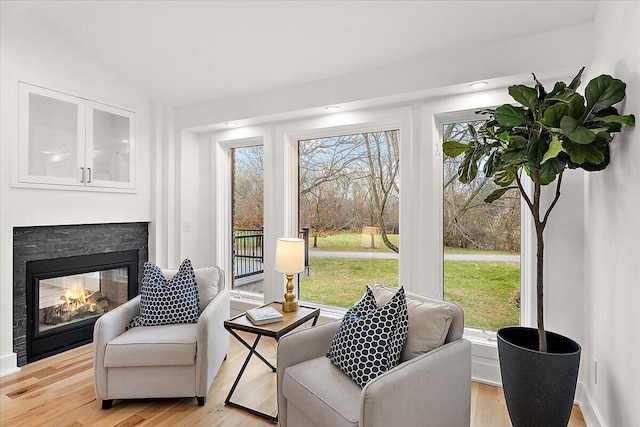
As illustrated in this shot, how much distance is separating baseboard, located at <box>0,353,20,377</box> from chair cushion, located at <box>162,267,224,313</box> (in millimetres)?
1263

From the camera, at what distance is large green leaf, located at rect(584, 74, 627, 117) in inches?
64.7

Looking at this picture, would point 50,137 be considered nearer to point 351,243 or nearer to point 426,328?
point 351,243

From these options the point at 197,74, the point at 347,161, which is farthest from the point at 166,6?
the point at 347,161

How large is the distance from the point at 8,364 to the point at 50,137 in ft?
5.83

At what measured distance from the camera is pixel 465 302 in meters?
2.90

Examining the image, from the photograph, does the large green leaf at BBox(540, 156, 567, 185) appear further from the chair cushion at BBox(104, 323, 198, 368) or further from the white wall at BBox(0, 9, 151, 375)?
the white wall at BBox(0, 9, 151, 375)

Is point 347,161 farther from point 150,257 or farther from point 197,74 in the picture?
point 150,257

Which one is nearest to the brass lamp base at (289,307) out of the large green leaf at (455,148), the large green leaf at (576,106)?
the large green leaf at (455,148)

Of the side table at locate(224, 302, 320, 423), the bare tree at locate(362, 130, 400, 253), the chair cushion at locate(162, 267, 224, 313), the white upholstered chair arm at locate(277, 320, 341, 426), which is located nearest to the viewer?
the white upholstered chair arm at locate(277, 320, 341, 426)

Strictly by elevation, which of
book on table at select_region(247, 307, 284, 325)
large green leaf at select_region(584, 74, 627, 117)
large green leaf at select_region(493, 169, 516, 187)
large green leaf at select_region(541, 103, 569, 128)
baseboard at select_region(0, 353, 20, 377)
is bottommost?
baseboard at select_region(0, 353, 20, 377)

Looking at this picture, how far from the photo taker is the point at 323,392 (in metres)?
1.69

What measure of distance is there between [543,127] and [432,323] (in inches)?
41.9

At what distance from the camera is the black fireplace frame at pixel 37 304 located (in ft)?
9.93

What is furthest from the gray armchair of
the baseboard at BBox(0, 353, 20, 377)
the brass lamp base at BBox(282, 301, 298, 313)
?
the baseboard at BBox(0, 353, 20, 377)
